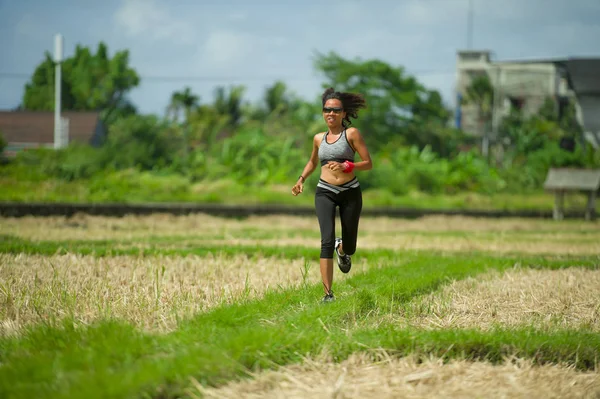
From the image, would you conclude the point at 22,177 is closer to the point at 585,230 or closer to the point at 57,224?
the point at 57,224

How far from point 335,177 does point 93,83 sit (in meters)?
53.5

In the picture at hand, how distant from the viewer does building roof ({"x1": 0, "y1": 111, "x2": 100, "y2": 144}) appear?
4869 centimetres

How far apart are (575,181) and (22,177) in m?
18.2

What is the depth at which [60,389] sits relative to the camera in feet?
13.3

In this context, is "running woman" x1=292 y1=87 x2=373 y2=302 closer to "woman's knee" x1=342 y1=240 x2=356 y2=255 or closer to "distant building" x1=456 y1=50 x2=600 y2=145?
"woman's knee" x1=342 y1=240 x2=356 y2=255

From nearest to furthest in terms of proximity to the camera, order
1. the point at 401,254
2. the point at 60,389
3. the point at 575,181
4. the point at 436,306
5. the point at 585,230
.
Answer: the point at 60,389 → the point at 436,306 → the point at 401,254 → the point at 585,230 → the point at 575,181

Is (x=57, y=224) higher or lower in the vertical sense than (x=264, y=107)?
lower

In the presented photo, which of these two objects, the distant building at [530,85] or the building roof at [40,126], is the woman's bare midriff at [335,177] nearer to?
the building roof at [40,126]

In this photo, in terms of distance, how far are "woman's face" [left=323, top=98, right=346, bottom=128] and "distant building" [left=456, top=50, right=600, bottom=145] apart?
47.0 meters

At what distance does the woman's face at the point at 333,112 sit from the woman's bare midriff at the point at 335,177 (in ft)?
1.42

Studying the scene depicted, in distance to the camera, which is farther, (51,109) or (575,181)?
(51,109)

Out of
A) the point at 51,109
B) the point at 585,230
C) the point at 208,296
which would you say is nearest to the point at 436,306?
the point at 208,296

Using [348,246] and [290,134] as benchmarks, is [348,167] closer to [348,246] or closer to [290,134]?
[348,246]

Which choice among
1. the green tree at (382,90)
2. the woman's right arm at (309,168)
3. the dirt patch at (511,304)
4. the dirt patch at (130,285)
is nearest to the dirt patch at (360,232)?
the dirt patch at (130,285)
